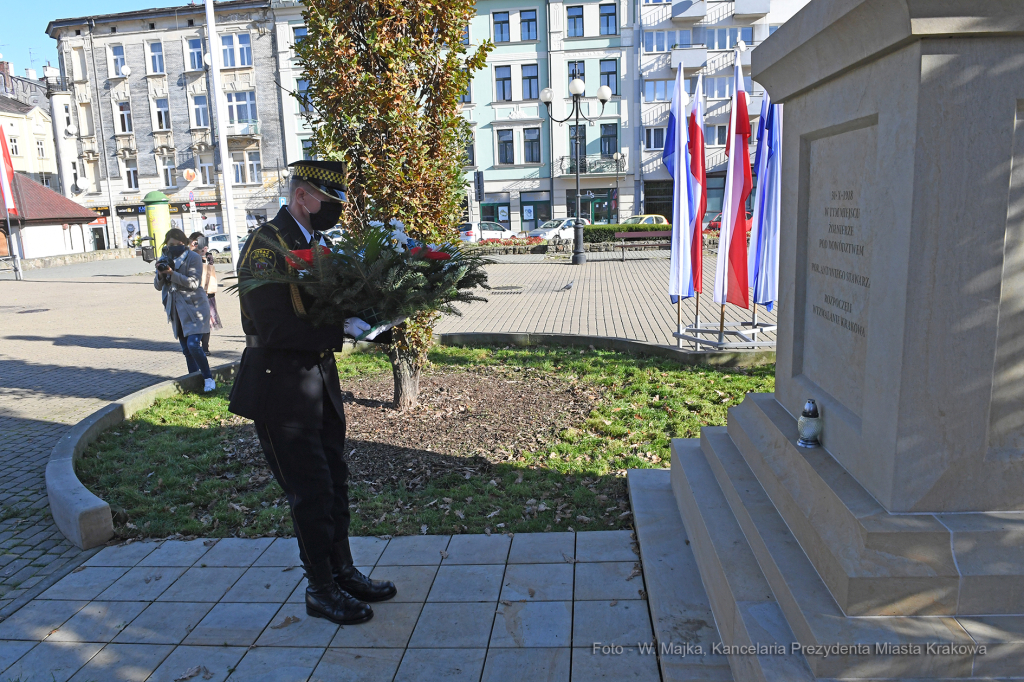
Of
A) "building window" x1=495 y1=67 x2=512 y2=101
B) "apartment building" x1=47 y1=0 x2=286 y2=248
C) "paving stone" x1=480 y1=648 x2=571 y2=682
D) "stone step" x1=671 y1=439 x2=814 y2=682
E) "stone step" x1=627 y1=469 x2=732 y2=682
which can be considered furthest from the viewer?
"apartment building" x1=47 y1=0 x2=286 y2=248

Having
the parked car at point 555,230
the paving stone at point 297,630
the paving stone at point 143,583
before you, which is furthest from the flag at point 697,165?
the parked car at point 555,230

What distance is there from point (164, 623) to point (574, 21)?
46.6 meters

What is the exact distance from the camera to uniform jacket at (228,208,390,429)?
3.29 metres

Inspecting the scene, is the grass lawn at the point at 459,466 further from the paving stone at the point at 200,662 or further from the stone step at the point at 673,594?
the paving stone at the point at 200,662

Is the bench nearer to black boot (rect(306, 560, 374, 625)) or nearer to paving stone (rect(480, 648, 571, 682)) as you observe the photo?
black boot (rect(306, 560, 374, 625))

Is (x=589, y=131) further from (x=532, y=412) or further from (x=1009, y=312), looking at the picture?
(x=1009, y=312)

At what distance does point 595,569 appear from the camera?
385 cm

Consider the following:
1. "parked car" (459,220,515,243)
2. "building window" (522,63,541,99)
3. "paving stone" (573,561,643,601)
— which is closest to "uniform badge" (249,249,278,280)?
"paving stone" (573,561,643,601)

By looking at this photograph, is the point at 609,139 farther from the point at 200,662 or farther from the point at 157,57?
the point at 200,662

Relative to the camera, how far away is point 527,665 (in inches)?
121

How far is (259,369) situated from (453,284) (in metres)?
1.02

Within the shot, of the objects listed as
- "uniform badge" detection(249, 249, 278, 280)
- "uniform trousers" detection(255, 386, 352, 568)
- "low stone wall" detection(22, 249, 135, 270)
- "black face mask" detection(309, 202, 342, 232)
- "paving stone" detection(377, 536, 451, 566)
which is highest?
"black face mask" detection(309, 202, 342, 232)

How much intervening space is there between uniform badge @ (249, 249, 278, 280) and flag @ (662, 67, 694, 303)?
5.92 meters

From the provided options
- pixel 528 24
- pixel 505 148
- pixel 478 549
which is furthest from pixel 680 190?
pixel 528 24
